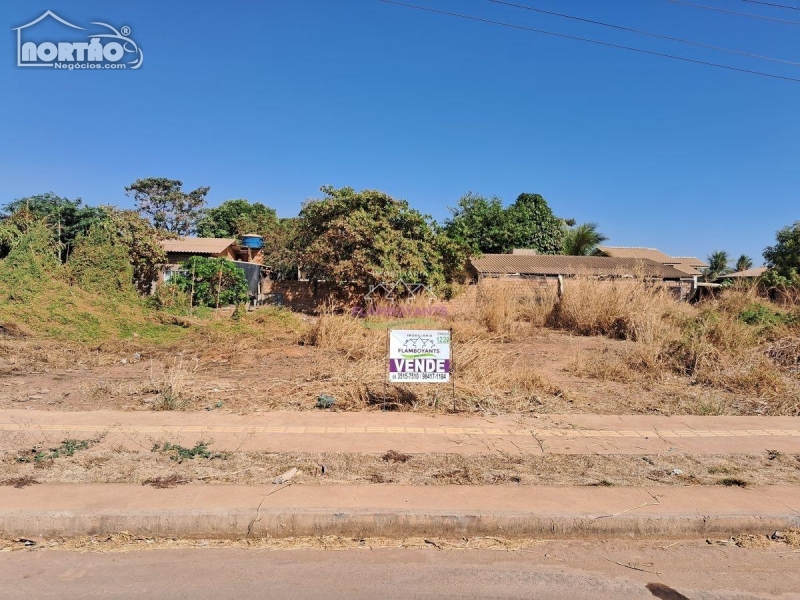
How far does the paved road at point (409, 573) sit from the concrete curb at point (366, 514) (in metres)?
0.20

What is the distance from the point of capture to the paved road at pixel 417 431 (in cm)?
594

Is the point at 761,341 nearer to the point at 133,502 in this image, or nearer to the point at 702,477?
the point at 702,477

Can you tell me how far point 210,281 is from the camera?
20625mm

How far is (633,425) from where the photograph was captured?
274 inches

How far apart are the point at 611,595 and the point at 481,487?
1.53 m

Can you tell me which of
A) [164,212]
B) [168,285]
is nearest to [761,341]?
[168,285]

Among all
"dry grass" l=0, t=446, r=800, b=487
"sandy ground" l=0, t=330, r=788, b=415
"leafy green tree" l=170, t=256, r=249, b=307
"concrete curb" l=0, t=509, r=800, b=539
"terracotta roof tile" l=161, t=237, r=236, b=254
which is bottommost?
"concrete curb" l=0, t=509, r=800, b=539

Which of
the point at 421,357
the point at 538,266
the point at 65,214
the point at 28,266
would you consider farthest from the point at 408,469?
the point at 538,266

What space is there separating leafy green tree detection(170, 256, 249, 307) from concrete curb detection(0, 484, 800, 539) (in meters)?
16.1

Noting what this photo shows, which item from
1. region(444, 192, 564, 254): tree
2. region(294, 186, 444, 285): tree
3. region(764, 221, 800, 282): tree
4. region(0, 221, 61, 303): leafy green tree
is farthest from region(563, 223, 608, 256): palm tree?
region(0, 221, 61, 303): leafy green tree

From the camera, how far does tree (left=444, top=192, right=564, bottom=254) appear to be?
37.2 metres

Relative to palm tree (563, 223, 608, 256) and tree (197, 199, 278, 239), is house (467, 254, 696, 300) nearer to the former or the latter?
palm tree (563, 223, 608, 256)

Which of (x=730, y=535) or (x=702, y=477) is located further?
(x=702, y=477)

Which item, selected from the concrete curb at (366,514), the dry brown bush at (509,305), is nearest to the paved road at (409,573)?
the concrete curb at (366,514)
